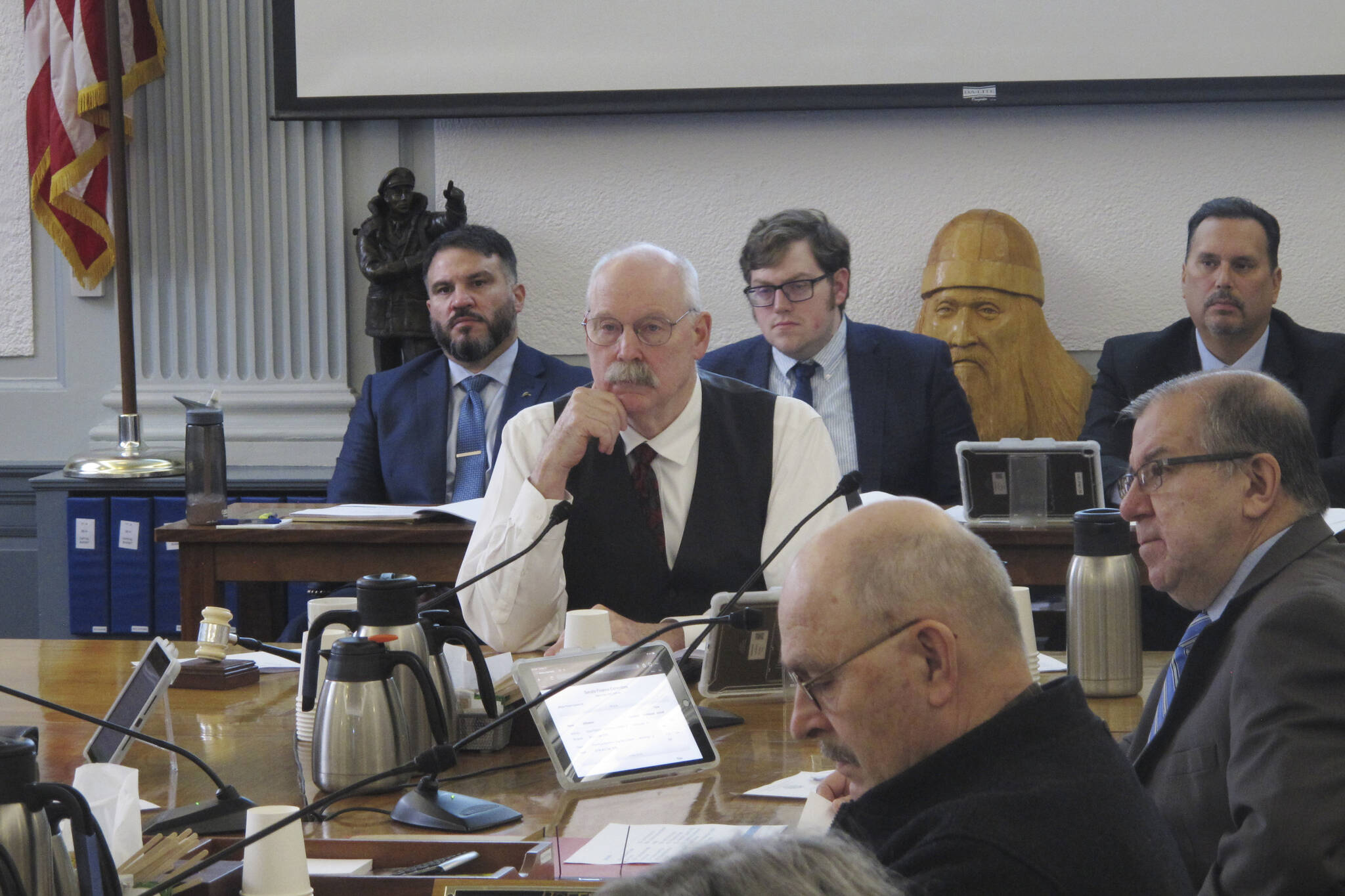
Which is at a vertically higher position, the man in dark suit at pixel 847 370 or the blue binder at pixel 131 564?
the man in dark suit at pixel 847 370

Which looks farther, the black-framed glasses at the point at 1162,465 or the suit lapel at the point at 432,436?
the suit lapel at the point at 432,436

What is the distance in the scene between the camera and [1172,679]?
1.65m

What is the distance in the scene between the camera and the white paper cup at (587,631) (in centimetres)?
179

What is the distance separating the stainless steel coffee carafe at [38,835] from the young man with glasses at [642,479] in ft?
4.30

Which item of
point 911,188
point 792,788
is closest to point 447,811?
point 792,788

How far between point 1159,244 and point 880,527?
12.4 feet

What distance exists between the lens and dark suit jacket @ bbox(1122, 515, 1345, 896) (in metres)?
1.32

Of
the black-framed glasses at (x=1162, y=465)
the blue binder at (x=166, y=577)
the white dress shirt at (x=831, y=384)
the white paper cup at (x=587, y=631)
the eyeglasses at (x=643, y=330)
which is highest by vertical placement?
the eyeglasses at (x=643, y=330)

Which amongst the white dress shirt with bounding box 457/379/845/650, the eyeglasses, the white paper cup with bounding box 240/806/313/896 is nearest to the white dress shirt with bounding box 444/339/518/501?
the white dress shirt with bounding box 457/379/845/650

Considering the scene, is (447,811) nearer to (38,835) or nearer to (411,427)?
(38,835)

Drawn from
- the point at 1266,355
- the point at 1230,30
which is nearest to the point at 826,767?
the point at 1266,355

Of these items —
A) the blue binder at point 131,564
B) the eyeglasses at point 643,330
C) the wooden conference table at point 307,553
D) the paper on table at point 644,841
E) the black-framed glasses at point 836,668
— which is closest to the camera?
the black-framed glasses at point 836,668

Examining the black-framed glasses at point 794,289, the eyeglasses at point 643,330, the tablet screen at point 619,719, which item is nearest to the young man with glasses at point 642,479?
the eyeglasses at point 643,330

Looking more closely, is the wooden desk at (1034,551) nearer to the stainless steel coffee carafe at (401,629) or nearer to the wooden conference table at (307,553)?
the wooden conference table at (307,553)
